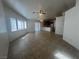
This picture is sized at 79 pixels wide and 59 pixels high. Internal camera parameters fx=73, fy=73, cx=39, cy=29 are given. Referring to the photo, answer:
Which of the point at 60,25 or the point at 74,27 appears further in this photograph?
the point at 60,25

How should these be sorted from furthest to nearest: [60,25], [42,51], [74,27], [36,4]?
[60,25]
[36,4]
[74,27]
[42,51]

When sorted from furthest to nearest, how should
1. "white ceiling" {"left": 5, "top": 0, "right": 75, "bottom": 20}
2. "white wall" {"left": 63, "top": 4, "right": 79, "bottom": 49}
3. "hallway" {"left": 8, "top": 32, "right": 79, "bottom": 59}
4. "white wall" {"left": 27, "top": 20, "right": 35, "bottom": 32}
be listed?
"white wall" {"left": 27, "top": 20, "right": 35, "bottom": 32}, "white ceiling" {"left": 5, "top": 0, "right": 75, "bottom": 20}, "white wall" {"left": 63, "top": 4, "right": 79, "bottom": 49}, "hallway" {"left": 8, "top": 32, "right": 79, "bottom": 59}

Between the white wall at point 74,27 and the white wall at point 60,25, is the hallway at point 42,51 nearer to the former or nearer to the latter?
the white wall at point 74,27

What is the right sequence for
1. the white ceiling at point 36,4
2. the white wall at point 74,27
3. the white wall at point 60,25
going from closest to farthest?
the white wall at point 74,27 < the white ceiling at point 36,4 < the white wall at point 60,25

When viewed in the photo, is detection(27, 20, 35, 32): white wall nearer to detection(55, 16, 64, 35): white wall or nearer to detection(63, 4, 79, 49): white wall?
A: detection(55, 16, 64, 35): white wall

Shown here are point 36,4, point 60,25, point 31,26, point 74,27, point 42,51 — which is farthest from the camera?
point 31,26

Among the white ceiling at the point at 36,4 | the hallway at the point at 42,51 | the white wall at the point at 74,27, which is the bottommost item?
the hallway at the point at 42,51

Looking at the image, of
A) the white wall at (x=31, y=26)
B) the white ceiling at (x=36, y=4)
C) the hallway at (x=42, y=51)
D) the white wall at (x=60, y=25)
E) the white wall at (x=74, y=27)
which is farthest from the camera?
the white wall at (x=31, y=26)

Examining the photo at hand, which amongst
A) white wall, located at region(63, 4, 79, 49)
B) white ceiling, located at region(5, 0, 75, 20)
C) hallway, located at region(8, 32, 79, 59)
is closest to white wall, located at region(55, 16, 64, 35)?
white ceiling, located at region(5, 0, 75, 20)

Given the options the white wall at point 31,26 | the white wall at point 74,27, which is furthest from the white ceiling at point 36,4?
the white wall at point 31,26

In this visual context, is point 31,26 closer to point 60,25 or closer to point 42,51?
point 60,25

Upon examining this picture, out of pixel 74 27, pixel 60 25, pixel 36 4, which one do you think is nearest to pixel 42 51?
pixel 74 27

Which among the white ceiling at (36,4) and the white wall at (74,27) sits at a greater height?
the white ceiling at (36,4)

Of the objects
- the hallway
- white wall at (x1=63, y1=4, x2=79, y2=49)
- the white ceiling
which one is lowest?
the hallway
